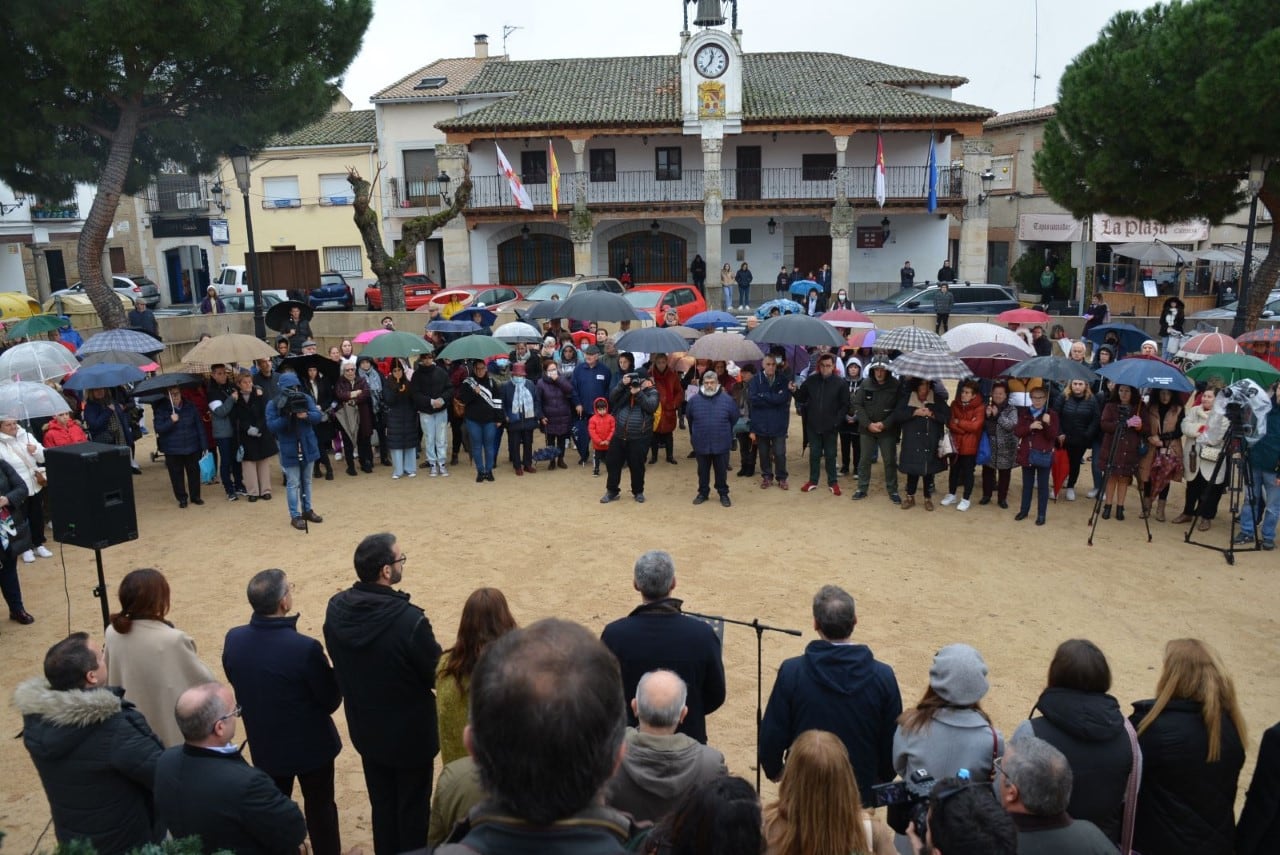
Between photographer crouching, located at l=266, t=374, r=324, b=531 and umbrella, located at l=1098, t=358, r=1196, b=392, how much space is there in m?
8.65

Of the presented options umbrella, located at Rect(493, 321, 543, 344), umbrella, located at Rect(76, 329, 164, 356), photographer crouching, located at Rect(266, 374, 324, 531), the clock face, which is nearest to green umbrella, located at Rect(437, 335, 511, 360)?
photographer crouching, located at Rect(266, 374, 324, 531)

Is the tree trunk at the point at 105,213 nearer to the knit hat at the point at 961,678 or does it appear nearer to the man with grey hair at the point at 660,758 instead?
the man with grey hair at the point at 660,758

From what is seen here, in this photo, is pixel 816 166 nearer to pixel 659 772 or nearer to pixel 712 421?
pixel 712 421

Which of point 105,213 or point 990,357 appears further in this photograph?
point 105,213

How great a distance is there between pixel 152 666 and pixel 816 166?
32156 mm

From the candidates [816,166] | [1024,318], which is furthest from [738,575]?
[816,166]

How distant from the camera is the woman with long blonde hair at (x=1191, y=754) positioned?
396cm

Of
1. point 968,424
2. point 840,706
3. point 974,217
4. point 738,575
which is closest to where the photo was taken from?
point 840,706

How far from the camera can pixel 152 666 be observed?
4902mm

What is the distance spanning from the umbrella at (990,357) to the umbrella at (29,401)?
967 cm

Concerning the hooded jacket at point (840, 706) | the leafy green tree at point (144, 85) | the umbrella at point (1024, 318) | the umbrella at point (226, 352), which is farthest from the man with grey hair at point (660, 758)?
the leafy green tree at point (144, 85)

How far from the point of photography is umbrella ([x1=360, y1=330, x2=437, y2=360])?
1195cm

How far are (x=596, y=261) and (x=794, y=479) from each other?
23375 mm

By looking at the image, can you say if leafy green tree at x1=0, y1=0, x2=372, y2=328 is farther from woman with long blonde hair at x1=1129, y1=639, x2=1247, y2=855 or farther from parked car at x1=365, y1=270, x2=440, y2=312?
woman with long blonde hair at x1=1129, y1=639, x2=1247, y2=855
